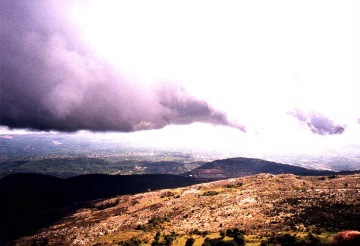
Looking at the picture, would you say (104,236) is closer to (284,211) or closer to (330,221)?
(284,211)

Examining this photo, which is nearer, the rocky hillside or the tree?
the rocky hillside

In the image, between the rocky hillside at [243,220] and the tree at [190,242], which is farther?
the tree at [190,242]

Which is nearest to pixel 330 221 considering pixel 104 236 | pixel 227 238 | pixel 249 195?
pixel 227 238

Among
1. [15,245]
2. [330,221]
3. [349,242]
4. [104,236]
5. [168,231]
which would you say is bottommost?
[15,245]

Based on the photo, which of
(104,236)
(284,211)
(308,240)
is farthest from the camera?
(104,236)

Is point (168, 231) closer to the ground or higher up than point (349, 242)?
closer to the ground

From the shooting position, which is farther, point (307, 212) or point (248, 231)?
point (307, 212)

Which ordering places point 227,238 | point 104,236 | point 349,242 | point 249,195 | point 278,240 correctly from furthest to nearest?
point 249,195 → point 104,236 → point 227,238 → point 278,240 → point 349,242

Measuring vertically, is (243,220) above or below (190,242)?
above

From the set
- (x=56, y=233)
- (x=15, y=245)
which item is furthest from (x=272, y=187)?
(x=15, y=245)

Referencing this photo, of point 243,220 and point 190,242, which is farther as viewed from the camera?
point 243,220
